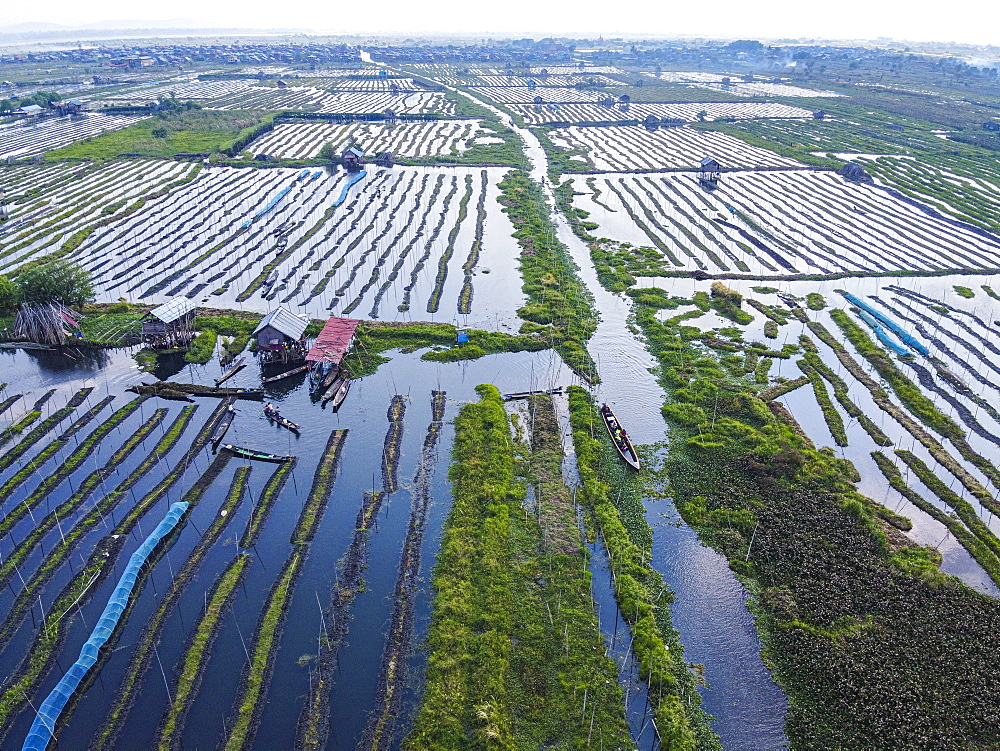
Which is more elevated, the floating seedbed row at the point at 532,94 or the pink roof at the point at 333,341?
the pink roof at the point at 333,341

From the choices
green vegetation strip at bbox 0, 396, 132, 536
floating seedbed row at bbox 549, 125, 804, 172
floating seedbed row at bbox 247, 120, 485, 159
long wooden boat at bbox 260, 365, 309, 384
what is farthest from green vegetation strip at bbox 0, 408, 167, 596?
floating seedbed row at bbox 549, 125, 804, 172

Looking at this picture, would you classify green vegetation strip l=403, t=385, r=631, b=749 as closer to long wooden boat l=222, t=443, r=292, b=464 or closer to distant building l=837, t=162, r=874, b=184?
long wooden boat l=222, t=443, r=292, b=464

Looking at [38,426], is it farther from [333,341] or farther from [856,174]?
[856,174]

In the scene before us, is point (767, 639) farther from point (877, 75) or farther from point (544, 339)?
point (877, 75)

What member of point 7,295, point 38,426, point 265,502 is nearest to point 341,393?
point 265,502

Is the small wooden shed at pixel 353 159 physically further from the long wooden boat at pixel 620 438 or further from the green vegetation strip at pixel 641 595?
the green vegetation strip at pixel 641 595

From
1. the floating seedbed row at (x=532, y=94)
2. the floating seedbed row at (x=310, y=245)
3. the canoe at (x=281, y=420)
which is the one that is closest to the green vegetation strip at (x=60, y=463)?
the canoe at (x=281, y=420)
